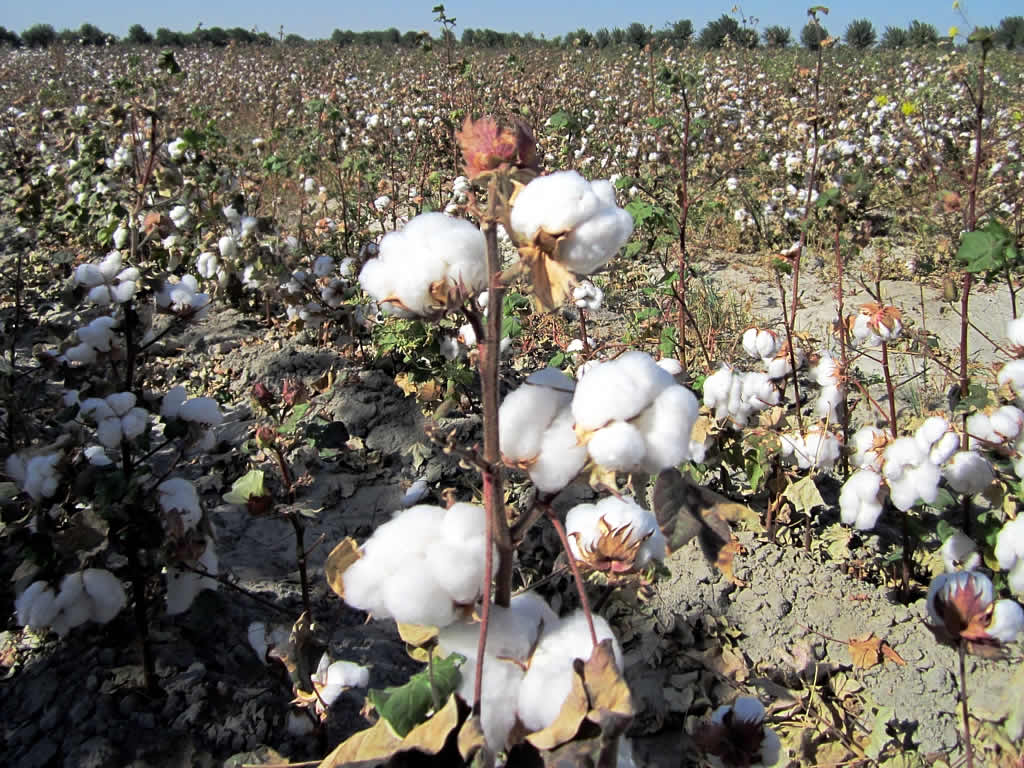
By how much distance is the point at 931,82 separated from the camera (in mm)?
8695

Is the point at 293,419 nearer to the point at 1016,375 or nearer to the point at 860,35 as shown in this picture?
the point at 1016,375

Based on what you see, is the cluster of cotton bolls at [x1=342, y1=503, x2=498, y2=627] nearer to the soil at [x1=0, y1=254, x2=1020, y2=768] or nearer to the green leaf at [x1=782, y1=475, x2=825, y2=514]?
the soil at [x1=0, y1=254, x2=1020, y2=768]

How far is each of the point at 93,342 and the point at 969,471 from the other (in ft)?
6.73

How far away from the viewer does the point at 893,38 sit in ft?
64.4

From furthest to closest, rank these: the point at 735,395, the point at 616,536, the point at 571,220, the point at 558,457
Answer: the point at 735,395 < the point at 616,536 < the point at 558,457 < the point at 571,220

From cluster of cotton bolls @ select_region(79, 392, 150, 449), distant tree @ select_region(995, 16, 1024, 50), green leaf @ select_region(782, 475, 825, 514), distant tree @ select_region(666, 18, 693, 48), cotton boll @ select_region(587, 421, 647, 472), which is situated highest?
distant tree @ select_region(995, 16, 1024, 50)

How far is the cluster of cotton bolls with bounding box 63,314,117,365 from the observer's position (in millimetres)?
1649

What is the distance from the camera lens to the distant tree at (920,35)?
15891 millimetres

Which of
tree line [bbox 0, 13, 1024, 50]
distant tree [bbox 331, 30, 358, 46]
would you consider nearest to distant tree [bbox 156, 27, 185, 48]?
tree line [bbox 0, 13, 1024, 50]

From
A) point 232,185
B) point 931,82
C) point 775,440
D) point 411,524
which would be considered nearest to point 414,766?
point 411,524

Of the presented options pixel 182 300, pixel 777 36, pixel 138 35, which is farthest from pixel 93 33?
pixel 182 300

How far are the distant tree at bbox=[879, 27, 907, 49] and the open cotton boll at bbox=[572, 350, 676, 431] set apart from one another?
71.7 ft

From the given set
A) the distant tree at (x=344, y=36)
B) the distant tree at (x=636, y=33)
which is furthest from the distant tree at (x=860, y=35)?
the distant tree at (x=344, y=36)

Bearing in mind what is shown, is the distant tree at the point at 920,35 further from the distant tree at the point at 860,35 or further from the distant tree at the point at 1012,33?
the distant tree at the point at 1012,33
